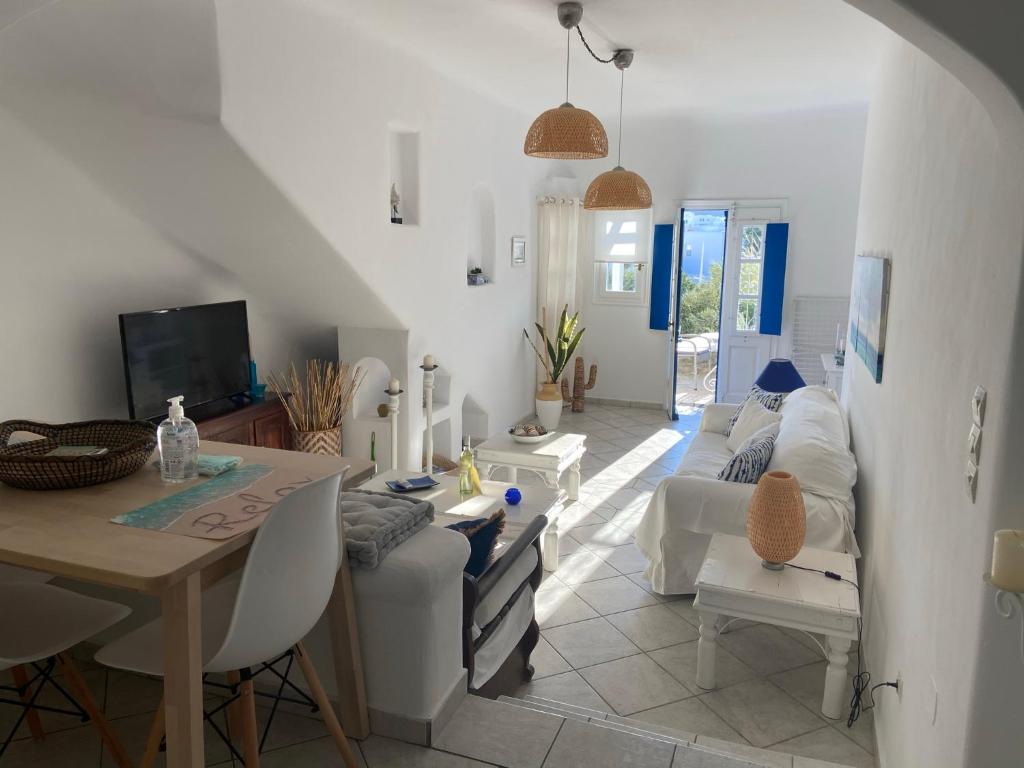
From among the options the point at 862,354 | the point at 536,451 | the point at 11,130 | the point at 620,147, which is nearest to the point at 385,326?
the point at 536,451

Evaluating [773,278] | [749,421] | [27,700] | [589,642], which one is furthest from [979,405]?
[773,278]

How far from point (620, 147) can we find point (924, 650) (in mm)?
6014

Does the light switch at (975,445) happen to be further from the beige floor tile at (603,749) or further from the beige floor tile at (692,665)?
the beige floor tile at (692,665)

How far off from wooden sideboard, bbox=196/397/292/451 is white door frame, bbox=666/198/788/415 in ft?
13.2

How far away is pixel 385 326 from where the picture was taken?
498cm

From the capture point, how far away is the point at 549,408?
→ 6891mm

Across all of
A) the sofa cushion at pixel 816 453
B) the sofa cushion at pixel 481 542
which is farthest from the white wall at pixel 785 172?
the sofa cushion at pixel 481 542

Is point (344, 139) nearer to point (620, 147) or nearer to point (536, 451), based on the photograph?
point (536, 451)

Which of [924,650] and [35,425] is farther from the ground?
[35,425]

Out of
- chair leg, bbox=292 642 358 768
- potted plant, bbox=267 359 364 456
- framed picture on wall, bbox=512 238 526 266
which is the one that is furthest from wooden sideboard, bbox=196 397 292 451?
framed picture on wall, bbox=512 238 526 266

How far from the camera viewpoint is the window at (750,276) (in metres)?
7.08

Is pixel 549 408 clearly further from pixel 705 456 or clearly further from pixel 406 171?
pixel 406 171

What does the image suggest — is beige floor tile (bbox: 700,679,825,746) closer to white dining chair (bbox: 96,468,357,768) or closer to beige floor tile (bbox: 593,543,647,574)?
beige floor tile (bbox: 593,543,647,574)

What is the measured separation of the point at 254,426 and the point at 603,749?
3.19m
